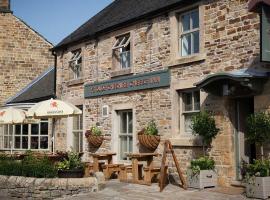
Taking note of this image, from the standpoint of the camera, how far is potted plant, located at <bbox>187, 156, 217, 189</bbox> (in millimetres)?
11039

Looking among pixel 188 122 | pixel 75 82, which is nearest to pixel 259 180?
pixel 188 122

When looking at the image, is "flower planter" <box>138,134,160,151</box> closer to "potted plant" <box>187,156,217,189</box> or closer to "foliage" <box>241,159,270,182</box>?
"potted plant" <box>187,156,217,189</box>

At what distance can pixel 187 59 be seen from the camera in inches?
489

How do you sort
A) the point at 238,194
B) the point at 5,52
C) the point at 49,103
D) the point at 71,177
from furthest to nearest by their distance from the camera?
the point at 5,52 → the point at 49,103 → the point at 71,177 → the point at 238,194

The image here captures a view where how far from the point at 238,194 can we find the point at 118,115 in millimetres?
6388

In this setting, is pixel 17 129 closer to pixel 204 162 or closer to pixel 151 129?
pixel 151 129

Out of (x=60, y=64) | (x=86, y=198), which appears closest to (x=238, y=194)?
(x=86, y=198)

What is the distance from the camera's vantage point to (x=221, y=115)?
37.3ft

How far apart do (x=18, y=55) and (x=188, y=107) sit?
1441cm

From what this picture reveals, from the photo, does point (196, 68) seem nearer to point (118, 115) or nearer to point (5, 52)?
point (118, 115)

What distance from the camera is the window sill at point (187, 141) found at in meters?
12.0

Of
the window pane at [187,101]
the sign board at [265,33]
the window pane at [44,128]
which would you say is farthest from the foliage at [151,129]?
the window pane at [44,128]

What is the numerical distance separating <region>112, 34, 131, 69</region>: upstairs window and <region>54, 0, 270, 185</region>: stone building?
4 centimetres

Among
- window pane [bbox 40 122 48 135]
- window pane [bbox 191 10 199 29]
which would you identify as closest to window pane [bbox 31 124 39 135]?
window pane [bbox 40 122 48 135]
